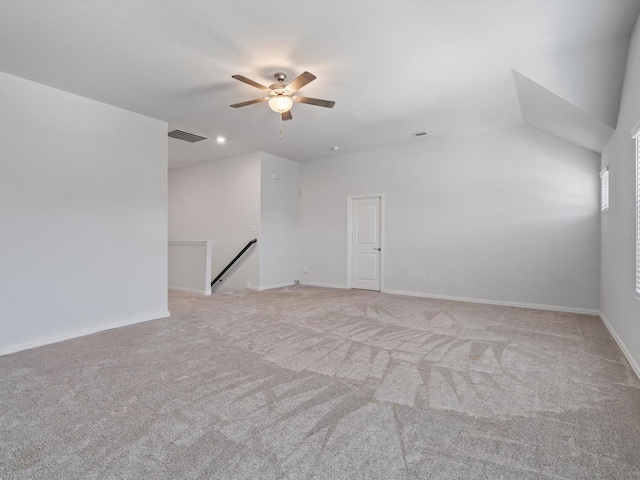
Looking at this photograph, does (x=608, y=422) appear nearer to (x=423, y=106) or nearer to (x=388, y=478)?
(x=388, y=478)

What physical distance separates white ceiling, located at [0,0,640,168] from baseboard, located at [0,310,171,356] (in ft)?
9.04

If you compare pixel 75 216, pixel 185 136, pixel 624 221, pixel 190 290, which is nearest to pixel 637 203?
pixel 624 221

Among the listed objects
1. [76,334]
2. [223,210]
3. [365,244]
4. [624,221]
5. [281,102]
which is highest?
[281,102]

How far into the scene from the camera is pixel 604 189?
445 centimetres

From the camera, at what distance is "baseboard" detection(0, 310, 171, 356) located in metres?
3.46

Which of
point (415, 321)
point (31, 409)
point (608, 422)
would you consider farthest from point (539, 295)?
point (31, 409)

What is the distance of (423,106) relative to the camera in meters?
4.57

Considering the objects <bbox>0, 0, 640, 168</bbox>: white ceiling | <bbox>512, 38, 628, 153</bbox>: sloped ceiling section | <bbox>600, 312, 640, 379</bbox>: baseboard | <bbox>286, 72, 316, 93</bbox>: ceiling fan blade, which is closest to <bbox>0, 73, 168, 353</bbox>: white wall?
<bbox>0, 0, 640, 168</bbox>: white ceiling

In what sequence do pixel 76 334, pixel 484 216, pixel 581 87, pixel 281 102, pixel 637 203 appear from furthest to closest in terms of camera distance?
pixel 484 216 → pixel 76 334 → pixel 281 102 → pixel 581 87 → pixel 637 203

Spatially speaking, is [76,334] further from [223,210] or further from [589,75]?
[589,75]

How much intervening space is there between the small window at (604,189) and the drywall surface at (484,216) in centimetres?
16

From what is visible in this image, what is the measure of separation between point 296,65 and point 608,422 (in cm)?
374

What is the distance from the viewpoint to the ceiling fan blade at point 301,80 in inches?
124

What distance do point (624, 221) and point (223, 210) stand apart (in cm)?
664
